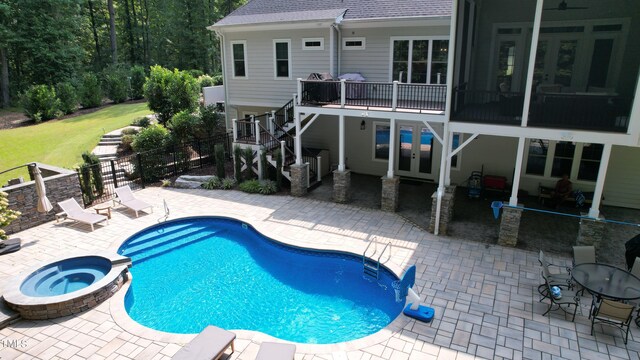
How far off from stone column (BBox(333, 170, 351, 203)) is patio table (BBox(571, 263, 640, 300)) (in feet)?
24.6

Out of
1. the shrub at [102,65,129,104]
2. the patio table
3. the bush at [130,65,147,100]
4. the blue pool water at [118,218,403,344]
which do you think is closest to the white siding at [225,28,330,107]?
the blue pool water at [118,218,403,344]

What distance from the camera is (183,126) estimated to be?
18.5m

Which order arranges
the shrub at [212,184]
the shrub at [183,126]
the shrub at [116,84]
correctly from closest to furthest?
the shrub at [212,184] → the shrub at [183,126] → the shrub at [116,84]

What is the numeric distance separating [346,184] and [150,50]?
3582 centimetres

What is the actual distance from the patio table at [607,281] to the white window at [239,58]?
14.8 metres

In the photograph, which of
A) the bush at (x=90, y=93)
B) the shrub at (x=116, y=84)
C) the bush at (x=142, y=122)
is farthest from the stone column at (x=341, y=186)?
the shrub at (x=116, y=84)

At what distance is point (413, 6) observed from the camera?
47.4 ft

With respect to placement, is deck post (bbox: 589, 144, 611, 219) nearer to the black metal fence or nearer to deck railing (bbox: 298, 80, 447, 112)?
deck railing (bbox: 298, 80, 447, 112)

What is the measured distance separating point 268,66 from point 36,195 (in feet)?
32.5

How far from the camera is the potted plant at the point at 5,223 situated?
10.7m

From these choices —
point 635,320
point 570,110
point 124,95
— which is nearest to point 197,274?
point 635,320

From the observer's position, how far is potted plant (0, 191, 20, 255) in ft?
35.2

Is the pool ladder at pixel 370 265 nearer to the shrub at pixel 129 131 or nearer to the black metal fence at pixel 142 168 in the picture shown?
the black metal fence at pixel 142 168

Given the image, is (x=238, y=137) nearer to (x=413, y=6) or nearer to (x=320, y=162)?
(x=320, y=162)
